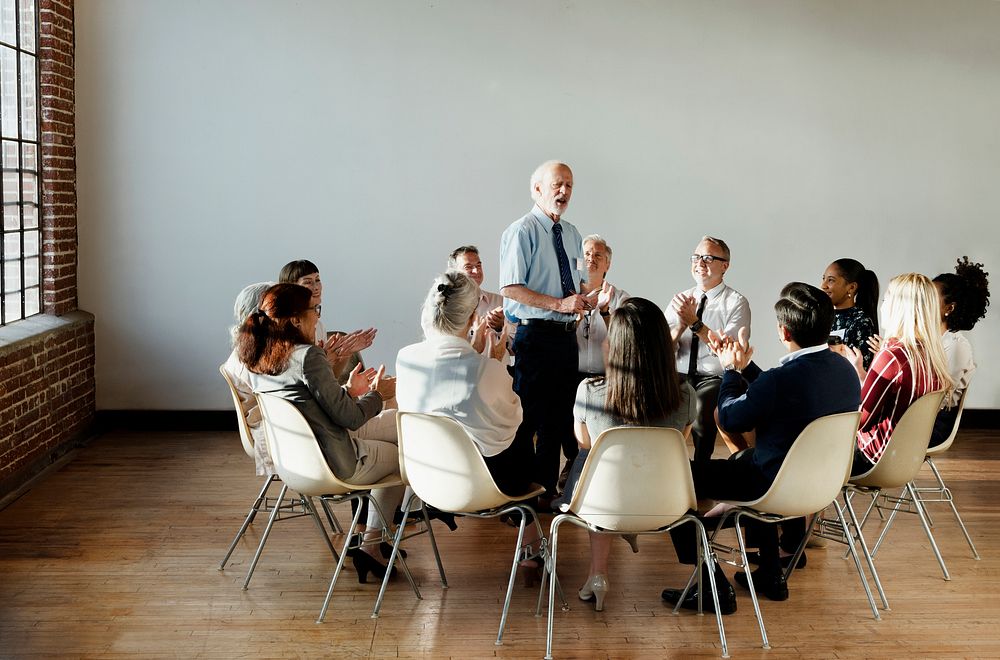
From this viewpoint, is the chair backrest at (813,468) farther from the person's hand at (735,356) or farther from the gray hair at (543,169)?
the gray hair at (543,169)

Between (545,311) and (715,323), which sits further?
(715,323)

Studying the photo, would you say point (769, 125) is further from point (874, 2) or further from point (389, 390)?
point (389, 390)

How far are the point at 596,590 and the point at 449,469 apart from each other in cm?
91

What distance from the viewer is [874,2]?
768cm

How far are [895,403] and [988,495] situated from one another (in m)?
2.07

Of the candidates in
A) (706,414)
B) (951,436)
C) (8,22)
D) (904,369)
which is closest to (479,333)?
(706,414)

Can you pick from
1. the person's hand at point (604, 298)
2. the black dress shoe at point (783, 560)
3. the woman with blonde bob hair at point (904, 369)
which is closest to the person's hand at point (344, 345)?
the person's hand at point (604, 298)

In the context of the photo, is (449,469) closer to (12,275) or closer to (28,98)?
(12,275)

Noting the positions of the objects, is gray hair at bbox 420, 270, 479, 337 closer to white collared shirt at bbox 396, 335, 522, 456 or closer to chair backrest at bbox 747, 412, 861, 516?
white collared shirt at bbox 396, 335, 522, 456

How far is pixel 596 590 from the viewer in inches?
167

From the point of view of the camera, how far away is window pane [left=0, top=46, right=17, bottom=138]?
6.16 m

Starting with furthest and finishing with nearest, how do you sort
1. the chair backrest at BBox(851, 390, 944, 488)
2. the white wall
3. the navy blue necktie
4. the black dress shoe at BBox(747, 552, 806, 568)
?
1. the white wall
2. the navy blue necktie
3. the black dress shoe at BBox(747, 552, 806, 568)
4. the chair backrest at BBox(851, 390, 944, 488)

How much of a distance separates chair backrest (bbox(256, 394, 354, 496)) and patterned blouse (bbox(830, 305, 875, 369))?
2888 millimetres

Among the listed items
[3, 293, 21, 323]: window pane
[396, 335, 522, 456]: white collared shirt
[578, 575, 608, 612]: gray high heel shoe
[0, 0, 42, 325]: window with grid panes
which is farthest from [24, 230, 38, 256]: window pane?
[578, 575, 608, 612]: gray high heel shoe
